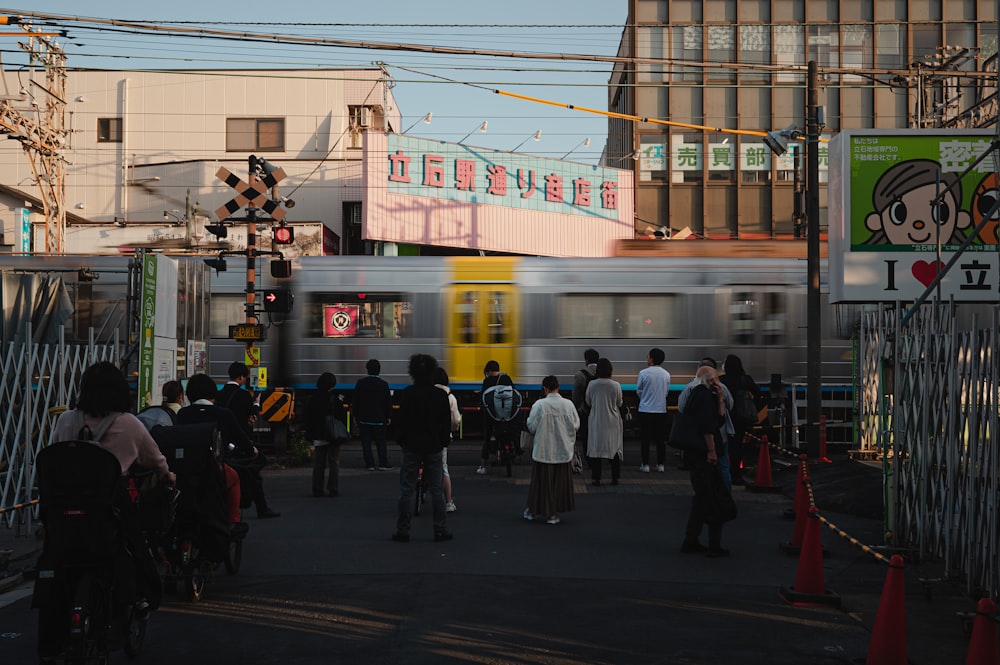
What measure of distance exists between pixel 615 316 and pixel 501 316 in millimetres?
2225

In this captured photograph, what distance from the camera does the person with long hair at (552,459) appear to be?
12453 mm

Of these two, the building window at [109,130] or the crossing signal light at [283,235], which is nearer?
the crossing signal light at [283,235]

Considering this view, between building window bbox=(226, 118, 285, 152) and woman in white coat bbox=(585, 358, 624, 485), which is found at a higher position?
building window bbox=(226, 118, 285, 152)

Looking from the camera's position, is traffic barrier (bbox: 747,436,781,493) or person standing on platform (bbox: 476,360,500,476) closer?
traffic barrier (bbox: 747,436,781,493)

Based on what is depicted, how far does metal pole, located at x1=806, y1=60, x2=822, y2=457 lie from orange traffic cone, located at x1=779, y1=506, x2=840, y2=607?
971 cm

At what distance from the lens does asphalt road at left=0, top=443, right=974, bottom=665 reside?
23.1 ft

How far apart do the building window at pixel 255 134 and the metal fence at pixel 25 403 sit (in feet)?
102

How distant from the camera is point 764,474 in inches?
611

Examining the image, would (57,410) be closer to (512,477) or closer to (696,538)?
(696,538)

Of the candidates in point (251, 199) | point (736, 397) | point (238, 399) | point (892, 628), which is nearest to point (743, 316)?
point (736, 397)

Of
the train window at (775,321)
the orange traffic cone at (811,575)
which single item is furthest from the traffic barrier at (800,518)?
the train window at (775,321)

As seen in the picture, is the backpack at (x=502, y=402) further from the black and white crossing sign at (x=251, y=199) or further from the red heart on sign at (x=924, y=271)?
the red heart on sign at (x=924, y=271)

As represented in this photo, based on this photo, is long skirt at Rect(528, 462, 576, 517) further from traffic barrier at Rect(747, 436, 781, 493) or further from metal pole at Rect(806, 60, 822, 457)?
metal pole at Rect(806, 60, 822, 457)

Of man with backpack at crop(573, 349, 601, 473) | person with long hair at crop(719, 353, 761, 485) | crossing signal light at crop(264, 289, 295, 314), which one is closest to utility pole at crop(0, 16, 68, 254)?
crossing signal light at crop(264, 289, 295, 314)
